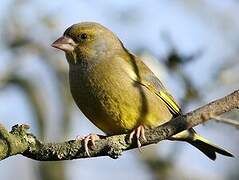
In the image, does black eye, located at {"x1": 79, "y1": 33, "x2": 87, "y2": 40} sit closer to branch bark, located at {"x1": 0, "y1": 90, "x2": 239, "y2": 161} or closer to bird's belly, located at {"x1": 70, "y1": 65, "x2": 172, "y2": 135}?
bird's belly, located at {"x1": 70, "y1": 65, "x2": 172, "y2": 135}

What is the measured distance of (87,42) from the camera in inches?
243

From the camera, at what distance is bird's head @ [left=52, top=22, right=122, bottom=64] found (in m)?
6.03

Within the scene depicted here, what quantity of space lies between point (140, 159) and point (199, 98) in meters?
1.68

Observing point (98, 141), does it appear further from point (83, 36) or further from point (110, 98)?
point (83, 36)

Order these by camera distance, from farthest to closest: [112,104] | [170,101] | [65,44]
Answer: [170,101]
[65,44]
[112,104]

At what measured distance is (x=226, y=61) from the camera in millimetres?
7383

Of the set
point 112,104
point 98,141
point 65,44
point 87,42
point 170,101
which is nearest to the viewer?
point 98,141

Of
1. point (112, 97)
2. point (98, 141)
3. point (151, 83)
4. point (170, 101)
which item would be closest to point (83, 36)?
point (151, 83)

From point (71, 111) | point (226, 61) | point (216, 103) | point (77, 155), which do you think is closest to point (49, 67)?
point (71, 111)

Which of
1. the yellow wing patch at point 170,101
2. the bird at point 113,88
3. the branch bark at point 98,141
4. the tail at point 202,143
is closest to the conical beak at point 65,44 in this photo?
the bird at point 113,88

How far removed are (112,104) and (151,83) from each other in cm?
75

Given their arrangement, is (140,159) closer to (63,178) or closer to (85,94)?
(63,178)

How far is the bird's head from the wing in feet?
0.75

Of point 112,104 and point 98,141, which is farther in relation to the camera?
point 112,104
